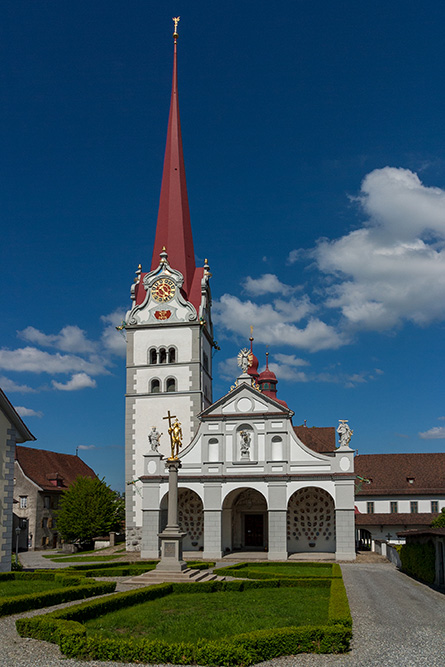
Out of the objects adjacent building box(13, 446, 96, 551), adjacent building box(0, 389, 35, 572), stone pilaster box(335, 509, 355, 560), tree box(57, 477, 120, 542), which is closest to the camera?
adjacent building box(0, 389, 35, 572)

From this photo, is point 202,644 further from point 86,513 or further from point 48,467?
point 48,467

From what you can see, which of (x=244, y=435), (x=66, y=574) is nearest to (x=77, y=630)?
(x=66, y=574)

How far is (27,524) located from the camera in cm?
5934

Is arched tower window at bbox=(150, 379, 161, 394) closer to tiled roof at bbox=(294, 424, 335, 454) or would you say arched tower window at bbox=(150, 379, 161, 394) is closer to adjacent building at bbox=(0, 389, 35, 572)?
tiled roof at bbox=(294, 424, 335, 454)

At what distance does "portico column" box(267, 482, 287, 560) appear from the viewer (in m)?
40.2

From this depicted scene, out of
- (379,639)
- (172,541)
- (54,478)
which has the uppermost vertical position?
(54,478)

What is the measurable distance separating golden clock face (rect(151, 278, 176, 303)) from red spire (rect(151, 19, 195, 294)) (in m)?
1.57

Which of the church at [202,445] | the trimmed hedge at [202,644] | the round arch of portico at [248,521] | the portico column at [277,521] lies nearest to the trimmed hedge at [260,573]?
the portico column at [277,521]

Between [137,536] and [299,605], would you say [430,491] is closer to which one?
[137,536]

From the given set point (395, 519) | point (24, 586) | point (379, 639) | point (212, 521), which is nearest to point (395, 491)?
point (395, 519)

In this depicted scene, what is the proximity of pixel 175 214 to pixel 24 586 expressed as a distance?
115 feet

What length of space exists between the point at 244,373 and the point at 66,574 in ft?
65.4

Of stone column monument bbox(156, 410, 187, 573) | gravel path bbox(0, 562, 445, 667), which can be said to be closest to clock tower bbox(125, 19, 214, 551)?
stone column monument bbox(156, 410, 187, 573)

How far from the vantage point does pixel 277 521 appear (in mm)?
41031
